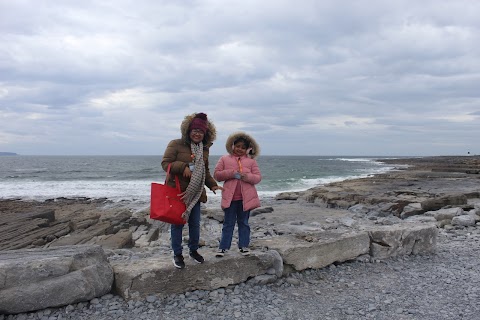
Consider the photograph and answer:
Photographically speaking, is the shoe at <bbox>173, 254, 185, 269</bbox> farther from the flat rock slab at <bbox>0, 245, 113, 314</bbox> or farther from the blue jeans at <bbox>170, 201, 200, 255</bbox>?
the flat rock slab at <bbox>0, 245, 113, 314</bbox>

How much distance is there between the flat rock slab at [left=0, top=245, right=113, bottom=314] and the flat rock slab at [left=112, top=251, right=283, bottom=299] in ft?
0.88

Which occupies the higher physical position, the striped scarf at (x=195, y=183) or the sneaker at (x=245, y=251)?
the striped scarf at (x=195, y=183)

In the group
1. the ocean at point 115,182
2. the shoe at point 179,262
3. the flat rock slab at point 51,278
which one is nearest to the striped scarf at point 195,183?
the shoe at point 179,262

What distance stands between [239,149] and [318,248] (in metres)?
1.98

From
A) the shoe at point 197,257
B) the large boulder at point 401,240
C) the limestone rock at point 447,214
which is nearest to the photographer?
the shoe at point 197,257

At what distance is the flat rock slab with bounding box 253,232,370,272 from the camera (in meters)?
5.42

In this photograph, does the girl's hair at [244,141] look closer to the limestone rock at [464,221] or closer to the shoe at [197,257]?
the shoe at [197,257]

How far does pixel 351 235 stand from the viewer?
609 centimetres

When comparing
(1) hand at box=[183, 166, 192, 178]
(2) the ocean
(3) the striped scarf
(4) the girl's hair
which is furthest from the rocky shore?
(2) the ocean

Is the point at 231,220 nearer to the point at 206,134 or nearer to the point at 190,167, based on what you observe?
the point at 190,167

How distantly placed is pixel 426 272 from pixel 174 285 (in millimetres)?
3897

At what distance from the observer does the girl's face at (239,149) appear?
529 cm

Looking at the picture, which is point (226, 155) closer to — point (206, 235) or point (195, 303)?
point (195, 303)

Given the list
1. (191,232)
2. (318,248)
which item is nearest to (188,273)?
(191,232)
